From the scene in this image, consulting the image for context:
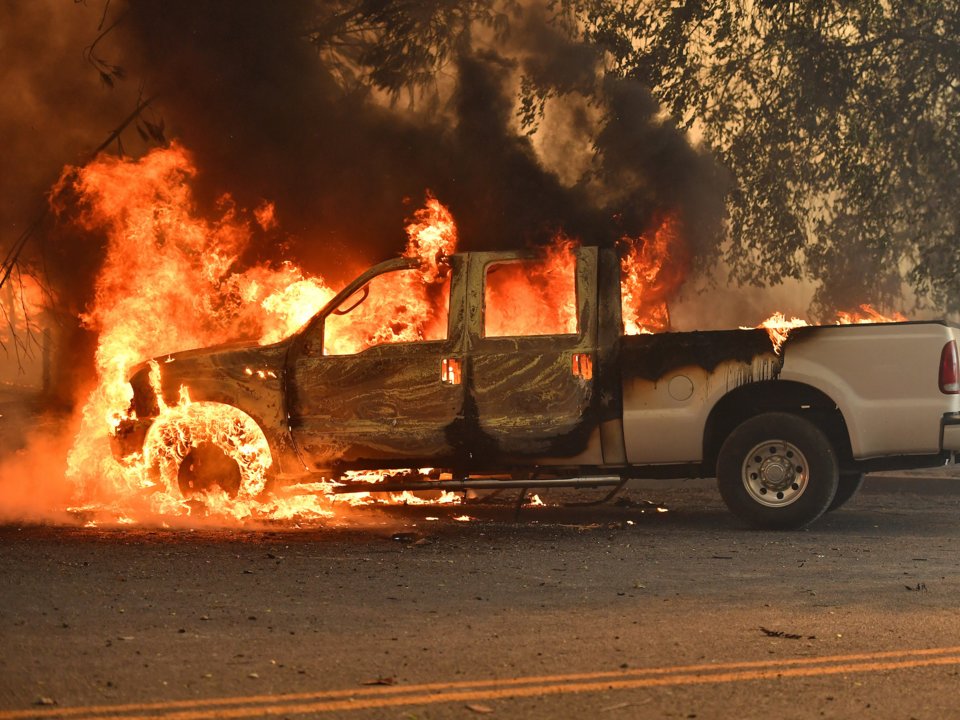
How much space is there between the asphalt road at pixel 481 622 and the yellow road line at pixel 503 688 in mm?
16

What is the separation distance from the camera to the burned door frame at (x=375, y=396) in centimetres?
1067

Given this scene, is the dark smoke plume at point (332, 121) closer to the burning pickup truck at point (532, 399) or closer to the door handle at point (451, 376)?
the burning pickup truck at point (532, 399)

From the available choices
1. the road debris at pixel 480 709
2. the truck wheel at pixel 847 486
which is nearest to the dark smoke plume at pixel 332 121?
the truck wheel at pixel 847 486

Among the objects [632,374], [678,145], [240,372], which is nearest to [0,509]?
[240,372]

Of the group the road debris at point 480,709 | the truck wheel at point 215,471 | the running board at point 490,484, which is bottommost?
the road debris at point 480,709

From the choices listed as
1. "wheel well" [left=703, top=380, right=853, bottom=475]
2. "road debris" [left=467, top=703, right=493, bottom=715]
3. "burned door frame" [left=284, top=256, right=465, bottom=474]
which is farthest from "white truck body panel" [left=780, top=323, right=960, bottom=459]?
"road debris" [left=467, top=703, right=493, bottom=715]

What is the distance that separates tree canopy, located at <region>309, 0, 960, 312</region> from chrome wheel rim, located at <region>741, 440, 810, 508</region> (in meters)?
7.70

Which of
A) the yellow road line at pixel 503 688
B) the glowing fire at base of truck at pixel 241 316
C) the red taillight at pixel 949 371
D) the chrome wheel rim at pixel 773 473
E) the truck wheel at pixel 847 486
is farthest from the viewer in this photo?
the truck wheel at pixel 847 486

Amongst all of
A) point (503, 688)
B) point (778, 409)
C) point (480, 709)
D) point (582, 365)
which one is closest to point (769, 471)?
point (778, 409)

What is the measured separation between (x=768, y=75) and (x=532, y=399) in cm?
1070

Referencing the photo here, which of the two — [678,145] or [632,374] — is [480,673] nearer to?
[632,374]

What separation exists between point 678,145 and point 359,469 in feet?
24.6

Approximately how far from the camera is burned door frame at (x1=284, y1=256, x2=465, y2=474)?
10672 millimetres

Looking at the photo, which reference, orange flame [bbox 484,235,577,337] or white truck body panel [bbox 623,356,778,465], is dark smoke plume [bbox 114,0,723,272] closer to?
orange flame [bbox 484,235,577,337]
